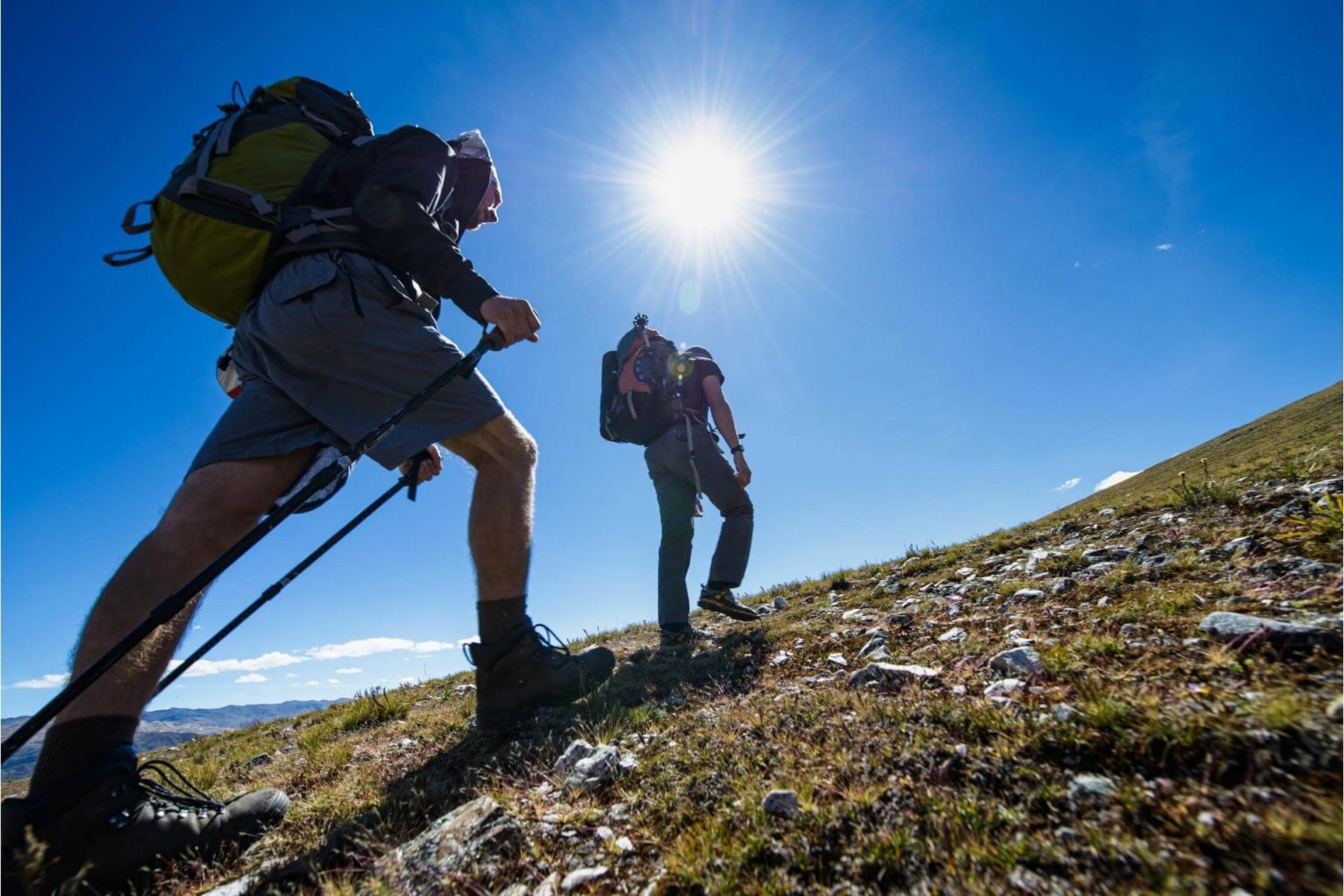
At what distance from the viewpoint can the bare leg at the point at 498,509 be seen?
3.81 m

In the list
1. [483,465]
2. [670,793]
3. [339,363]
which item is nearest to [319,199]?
[339,363]

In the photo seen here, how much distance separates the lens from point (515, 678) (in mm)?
3814

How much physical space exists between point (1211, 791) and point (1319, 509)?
9.79 ft

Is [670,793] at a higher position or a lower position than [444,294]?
lower

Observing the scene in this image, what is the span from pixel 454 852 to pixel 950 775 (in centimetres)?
174

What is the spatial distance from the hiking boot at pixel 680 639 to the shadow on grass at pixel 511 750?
0.81 m

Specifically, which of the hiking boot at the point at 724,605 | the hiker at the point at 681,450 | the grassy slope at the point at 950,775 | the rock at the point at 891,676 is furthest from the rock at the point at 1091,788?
the hiking boot at the point at 724,605

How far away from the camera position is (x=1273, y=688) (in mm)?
1732

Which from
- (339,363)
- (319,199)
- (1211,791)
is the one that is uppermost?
(319,199)

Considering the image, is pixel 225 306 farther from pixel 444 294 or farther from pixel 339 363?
pixel 444 294

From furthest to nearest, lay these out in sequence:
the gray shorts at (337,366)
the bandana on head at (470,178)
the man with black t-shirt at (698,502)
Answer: the man with black t-shirt at (698,502), the bandana on head at (470,178), the gray shorts at (337,366)

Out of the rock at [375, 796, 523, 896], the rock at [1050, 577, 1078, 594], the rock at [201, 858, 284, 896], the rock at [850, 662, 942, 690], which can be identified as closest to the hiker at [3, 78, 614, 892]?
the rock at [201, 858, 284, 896]

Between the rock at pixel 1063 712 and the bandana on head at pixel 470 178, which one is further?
the bandana on head at pixel 470 178

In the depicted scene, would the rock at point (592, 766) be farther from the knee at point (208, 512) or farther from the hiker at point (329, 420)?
the knee at point (208, 512)
